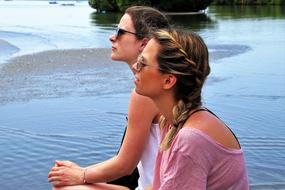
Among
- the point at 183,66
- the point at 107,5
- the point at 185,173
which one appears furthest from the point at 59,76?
the point at 107,5

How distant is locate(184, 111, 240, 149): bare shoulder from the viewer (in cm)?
224

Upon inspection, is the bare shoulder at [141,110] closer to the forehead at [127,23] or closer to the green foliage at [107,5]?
the forehead at [127,23]

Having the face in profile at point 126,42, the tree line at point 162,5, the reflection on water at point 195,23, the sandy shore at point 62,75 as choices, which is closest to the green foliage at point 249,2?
the tree line at point 162,5

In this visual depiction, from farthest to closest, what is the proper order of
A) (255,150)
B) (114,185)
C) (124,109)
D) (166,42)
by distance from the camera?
(124,109) → (255,150) → (114,185) → (166,42)

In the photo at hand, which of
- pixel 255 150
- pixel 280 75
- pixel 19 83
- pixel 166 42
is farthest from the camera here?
pixel 280 75

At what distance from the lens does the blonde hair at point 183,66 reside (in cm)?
232

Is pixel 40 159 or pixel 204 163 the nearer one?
pixel 204 163

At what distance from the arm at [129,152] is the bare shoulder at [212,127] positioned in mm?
656

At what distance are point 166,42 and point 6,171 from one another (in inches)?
160

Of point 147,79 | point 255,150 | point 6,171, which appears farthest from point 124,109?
point 147,79

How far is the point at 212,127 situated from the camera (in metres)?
2.26

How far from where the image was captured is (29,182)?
564cm

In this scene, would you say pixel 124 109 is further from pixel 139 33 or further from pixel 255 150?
pixel 139 33

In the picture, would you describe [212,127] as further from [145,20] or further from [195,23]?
[195,23]
